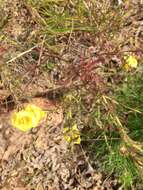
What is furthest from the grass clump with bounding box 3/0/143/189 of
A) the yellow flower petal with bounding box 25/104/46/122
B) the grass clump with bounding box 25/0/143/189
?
the yellow flower petal with bounding box 25/104/46/122

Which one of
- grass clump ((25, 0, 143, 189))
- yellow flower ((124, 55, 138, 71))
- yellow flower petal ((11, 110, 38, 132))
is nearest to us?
yellow flower petal ((11, 110, 38, 132))

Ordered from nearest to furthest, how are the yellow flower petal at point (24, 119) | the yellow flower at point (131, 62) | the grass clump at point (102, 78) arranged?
the yellow flower petal at point (24, 119)
the grass clump at point (102, 78)
the yellow flower at point (131, 62)

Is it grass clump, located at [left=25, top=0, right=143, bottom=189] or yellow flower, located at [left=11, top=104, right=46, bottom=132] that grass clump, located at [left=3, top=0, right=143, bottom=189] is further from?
yellow flower, located at [left=11, top=104, right=46, bottom=132]

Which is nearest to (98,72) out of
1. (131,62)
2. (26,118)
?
(131,62)

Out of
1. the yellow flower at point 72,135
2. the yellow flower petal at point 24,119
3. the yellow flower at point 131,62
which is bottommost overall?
the yellow flower at point 72,135

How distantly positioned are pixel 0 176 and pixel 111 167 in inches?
18.1

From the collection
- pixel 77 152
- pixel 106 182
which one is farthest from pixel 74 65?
pixel 106 182

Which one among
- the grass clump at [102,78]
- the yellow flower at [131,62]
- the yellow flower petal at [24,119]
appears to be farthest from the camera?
the yellow flower at [131,62]

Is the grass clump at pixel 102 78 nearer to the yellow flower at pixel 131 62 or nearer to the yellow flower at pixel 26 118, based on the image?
the yellow flower at pixel 131 62

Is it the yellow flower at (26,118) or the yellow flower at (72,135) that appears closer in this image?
the yellow flower at (26,118)

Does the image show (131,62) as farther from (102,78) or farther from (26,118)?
(26,118)

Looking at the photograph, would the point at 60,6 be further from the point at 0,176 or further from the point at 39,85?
the point at 0,176

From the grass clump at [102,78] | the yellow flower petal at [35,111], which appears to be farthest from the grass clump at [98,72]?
the yellow flower petal at [35,111]

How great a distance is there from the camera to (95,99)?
2184 millimetres
